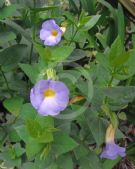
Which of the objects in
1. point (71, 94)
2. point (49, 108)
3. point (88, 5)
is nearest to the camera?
point (49, 108)

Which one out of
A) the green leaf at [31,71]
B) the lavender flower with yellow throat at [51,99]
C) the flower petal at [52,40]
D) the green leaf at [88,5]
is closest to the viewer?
the lavender flower with yellow throat at [51,99]

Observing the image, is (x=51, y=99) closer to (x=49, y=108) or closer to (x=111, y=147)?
(x=49, y=108)

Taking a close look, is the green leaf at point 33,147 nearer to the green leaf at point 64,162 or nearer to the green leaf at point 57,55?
the green leaf at point 64,162

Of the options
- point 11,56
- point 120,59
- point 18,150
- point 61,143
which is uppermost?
point 120,59

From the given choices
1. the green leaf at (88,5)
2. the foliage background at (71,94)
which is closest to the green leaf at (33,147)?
the foliage background at (71,94)

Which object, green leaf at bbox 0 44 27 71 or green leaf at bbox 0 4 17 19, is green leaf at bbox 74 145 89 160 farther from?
green leaf at bbox 0 4 17 19

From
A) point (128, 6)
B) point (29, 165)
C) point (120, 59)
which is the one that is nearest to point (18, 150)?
point (29, 165)
